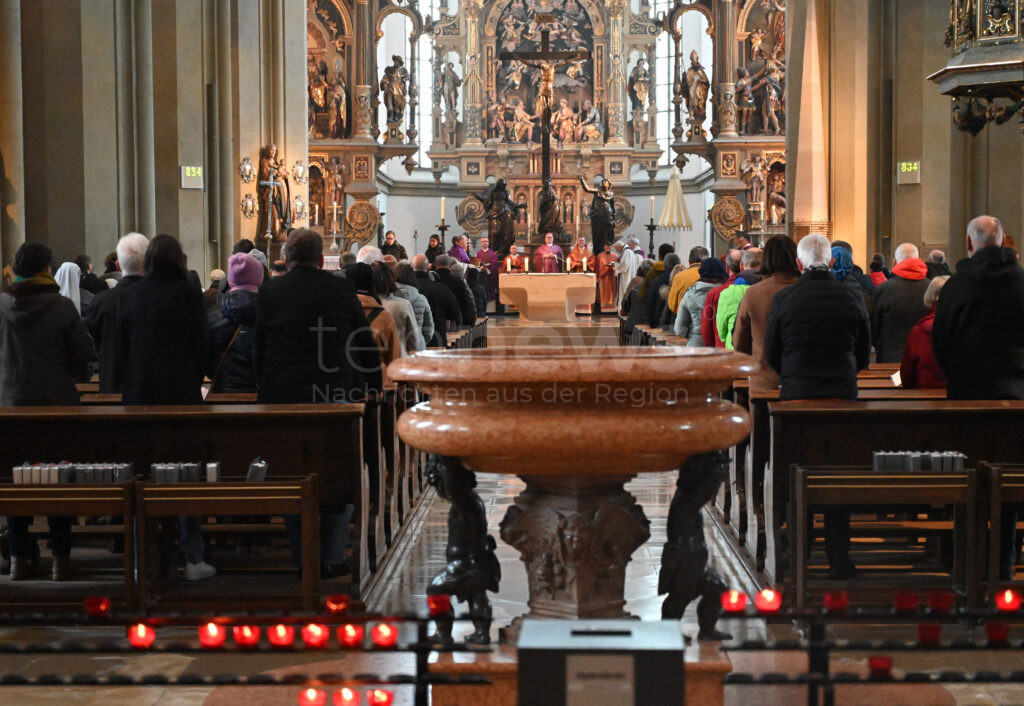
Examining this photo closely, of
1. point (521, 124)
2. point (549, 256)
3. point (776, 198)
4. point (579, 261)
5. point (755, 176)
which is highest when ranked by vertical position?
point (521, 124)

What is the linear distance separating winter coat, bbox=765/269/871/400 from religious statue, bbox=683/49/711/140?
87.9 ft

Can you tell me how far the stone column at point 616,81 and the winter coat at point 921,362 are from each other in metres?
31.7

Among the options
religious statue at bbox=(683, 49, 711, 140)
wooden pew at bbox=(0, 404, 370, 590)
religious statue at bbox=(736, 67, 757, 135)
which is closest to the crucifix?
religious statue at bbox=(683, 49, 711, 140)

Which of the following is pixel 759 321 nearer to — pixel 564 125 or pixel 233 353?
pixel 233 353

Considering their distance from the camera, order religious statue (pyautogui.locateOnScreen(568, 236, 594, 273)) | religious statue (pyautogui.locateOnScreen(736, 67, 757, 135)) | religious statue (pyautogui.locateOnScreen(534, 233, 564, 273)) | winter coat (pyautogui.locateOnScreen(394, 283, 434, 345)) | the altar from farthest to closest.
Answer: religious statue (pyautogui.locateOnScreen(736, 67, 757, 135)) → religious statue (pyautogui.locateOnScreen(534, 233, 564, 273)) → religious statue (pyautogui.locateOnScreen(568, 236, 594, 273)) → the altar → winter coat (pyautogui.locateOnScreen(394, 283, 434, 345))

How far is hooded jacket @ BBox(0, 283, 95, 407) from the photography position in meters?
6.93

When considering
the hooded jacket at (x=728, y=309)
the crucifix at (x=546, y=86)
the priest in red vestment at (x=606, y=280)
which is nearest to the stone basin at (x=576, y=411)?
the hooded jacket at (x=728, y=309)

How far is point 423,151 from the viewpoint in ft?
132

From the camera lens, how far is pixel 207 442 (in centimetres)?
638

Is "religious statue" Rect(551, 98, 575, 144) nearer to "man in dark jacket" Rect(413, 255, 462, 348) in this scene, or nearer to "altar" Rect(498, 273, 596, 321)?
"altar" Rect(498, 273, 596, 321)

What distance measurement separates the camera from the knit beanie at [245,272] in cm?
725

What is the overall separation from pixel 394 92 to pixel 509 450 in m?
32.4

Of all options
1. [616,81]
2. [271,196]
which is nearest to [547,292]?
[271,196]

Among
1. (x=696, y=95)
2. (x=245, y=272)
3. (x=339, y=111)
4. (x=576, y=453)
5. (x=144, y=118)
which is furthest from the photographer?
(x=696, y=95)
